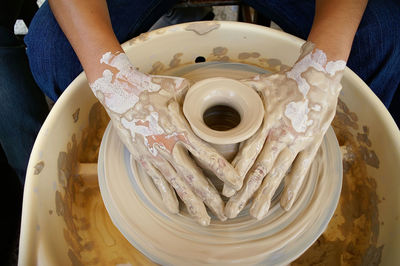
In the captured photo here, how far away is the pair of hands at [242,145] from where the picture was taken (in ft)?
2.87

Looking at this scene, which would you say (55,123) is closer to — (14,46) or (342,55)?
(14,46)

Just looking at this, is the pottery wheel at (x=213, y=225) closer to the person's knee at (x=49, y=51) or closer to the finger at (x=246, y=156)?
the finger at (x=246, y=156)

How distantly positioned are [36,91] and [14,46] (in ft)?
0.74

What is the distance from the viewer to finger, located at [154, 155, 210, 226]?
2.96 ft

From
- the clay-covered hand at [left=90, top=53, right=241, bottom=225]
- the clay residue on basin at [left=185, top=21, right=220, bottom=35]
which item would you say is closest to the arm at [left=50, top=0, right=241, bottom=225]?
the clay-covered hand at [left=90, top=53, right=241, bottom=225]

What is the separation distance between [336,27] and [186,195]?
722 mm

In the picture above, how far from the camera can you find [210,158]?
844mm

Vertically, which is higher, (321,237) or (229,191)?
(229,191)

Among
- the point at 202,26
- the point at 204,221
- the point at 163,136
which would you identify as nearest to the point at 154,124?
the point at 163,136

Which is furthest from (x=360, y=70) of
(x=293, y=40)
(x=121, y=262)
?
(x=121, y=262)

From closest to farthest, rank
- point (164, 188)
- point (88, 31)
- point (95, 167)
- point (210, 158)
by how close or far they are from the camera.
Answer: point (210, 158)
point (164, 188)
point (88, 31)
point (95, 167)

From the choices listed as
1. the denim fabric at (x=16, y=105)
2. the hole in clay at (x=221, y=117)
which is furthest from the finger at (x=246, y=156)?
the denim fabric at (x=16, y=105)

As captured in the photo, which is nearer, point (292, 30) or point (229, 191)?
point (229, 191)

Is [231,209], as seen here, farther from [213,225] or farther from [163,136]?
[163,136]
